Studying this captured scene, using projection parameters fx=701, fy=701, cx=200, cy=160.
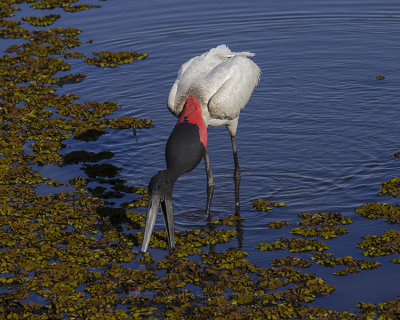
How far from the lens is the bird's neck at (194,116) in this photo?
8.39m

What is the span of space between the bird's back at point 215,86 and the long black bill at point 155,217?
5.69 ft

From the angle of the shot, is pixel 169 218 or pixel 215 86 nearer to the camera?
pixel 169 218

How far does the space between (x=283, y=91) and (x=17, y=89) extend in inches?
A: 207

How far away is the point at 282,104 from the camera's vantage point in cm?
1281

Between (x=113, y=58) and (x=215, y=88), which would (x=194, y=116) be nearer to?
(x=215, y=88)

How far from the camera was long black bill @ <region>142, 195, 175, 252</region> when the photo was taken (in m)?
7.74

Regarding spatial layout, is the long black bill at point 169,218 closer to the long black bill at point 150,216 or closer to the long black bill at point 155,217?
the long black bill at point 155,217

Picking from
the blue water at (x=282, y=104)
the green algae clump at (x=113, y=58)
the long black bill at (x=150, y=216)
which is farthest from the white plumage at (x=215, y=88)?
the green algae clump at (x=113, y=58)

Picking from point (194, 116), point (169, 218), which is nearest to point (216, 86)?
point (194, 116)

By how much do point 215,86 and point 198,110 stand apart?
713mm

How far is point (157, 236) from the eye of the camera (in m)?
8.63

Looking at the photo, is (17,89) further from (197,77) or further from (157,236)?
(157,236)

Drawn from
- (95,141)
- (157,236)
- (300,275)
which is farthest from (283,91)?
(300,275)

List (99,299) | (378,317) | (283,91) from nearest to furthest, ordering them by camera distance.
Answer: (378,317) < (99,299) < (283,91)
